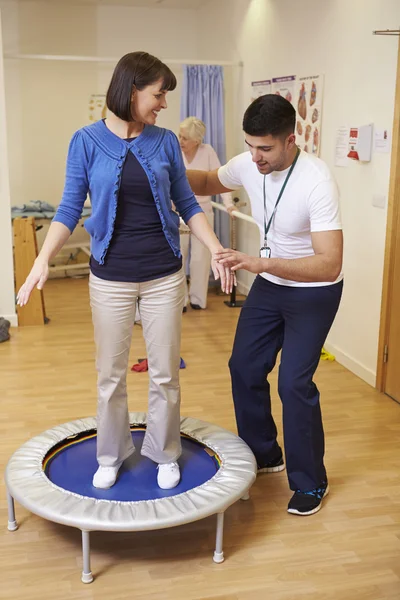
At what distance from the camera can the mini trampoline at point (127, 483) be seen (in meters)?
2.42

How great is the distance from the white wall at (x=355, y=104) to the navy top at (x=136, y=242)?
1972mm

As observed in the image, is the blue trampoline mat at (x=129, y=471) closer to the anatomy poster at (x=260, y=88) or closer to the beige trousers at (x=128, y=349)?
the beige trousers at (x=128, y=349)

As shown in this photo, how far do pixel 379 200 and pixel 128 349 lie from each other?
2.09 metres

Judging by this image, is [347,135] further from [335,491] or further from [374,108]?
[335,491]

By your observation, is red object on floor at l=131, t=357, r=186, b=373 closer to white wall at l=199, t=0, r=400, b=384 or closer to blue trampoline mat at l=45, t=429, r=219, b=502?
white wall at l=199, t=0, r=400, b=384

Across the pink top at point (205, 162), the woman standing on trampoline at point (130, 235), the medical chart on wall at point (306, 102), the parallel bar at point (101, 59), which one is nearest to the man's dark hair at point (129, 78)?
the woman standing on trampoline at point (130, 235)

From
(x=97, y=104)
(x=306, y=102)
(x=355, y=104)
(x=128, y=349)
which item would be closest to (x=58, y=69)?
(x=97, y=104)

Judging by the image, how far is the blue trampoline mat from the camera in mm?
2646

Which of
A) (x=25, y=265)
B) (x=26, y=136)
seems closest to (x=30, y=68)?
(x=26, y=136)

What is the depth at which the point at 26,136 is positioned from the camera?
7273 mm

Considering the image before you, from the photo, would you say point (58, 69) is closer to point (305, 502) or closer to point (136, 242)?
point (136, 242)

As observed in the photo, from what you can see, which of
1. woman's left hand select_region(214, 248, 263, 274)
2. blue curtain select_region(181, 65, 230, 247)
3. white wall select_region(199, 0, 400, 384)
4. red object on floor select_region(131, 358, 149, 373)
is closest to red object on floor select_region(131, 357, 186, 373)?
red object on floor select_region(131, 358, 149, 373)

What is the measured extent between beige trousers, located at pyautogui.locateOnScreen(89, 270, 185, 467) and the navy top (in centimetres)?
4

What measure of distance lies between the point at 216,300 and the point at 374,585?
13.3 ft
